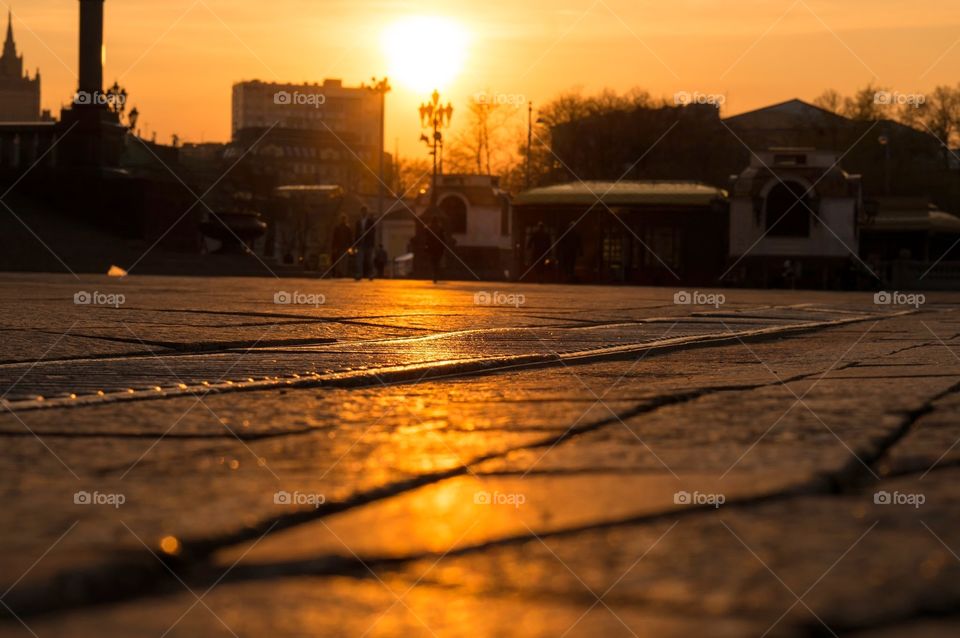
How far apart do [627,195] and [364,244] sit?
17.4 meters

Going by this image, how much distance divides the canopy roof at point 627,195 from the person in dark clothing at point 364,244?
15718 millimetres

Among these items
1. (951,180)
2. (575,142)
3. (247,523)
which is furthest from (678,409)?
(951,180)

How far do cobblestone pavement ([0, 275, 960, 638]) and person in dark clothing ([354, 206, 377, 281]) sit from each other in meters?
26.8

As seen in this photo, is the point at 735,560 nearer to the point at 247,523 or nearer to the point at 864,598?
the point at 864,598

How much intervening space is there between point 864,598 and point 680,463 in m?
1.31

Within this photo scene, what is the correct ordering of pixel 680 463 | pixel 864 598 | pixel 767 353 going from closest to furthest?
pixel 864 598 → pixel 680 463 → pixel 767 353

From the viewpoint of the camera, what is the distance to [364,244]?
111ft

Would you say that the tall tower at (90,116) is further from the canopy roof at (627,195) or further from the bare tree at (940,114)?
the bare tree at (940,114)

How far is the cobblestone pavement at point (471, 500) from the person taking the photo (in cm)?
161

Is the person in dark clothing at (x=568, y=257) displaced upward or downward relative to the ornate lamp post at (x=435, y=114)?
downward

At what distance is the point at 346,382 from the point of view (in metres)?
5.11

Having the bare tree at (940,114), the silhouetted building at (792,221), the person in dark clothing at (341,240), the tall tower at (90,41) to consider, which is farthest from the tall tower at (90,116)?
the bare tree at (940,114)

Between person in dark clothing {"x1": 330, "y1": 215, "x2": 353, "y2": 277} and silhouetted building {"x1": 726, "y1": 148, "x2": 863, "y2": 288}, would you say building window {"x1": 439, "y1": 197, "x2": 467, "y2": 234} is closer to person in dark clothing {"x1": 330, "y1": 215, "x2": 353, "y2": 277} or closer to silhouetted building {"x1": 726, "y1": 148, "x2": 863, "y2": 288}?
silhouetted building {"x1": 726, "y1": 148, "x2": 863, "y2": 288}

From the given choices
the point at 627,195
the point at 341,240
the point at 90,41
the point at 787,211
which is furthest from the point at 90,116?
the point at 787,211
